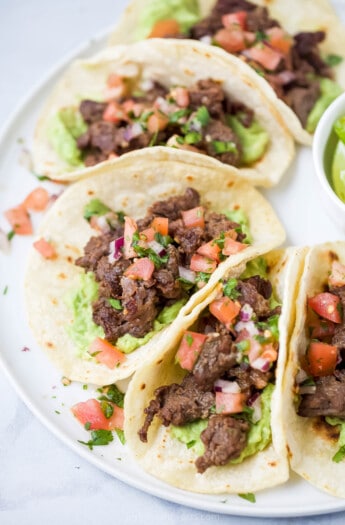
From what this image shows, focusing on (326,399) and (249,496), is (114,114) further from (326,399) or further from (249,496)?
(249,496)

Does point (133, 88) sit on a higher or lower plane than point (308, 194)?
higher

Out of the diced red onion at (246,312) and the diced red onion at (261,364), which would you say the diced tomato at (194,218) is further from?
the diced red onion at (261,364)

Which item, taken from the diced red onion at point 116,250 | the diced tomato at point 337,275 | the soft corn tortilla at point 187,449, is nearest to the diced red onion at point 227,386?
the soft corn tortilla at point 187,449

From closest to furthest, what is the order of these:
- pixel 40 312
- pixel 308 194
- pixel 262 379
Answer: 1. pixel 262 379
2. pixel 40 312
3. pixel 308 194

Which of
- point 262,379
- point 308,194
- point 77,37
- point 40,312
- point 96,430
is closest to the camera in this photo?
point 262,379

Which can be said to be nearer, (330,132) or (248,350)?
(248,350)

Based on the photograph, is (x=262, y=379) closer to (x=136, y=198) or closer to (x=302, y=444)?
(x=302, y=444)

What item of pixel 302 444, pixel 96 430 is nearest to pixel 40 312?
pixel 96 430
